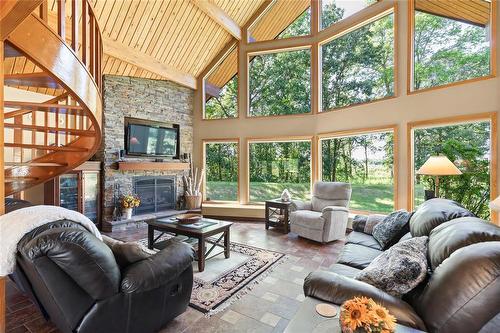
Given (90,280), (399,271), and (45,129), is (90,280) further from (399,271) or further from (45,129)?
(45,129)

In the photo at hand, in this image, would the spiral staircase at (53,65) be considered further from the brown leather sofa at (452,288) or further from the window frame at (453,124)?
the window frame at (453,124)

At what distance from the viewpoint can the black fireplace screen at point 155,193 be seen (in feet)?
18.8

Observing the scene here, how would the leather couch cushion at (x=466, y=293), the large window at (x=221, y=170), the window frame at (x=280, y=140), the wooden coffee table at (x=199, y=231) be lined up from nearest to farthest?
the leather couch cushion at (x=466, y=293) → the wooden coffee table at (x=199, y=231) → the window frame at (x=280, y=140) → the large window at (x=221, y=170)

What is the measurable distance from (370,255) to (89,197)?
5.14m

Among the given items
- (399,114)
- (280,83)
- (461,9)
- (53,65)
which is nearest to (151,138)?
(280,83)

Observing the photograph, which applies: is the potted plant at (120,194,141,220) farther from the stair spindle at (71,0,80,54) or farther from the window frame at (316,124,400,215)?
the window frame at (316,124,400,215)

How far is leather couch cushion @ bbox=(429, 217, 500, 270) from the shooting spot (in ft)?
4.66

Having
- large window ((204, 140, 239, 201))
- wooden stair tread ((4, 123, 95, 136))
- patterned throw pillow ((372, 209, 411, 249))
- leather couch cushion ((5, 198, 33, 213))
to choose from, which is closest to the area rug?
patterned throw pillow ((372, 209, 411, 249))

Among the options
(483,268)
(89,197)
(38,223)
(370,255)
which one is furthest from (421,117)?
(89,197)

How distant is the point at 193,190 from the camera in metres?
6.50

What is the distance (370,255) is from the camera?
8.22 feet

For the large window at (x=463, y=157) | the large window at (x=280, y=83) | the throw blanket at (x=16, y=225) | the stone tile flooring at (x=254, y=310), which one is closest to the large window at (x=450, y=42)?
the large window at (x=463, y=157)

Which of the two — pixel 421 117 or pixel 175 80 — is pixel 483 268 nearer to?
pixel 421 117

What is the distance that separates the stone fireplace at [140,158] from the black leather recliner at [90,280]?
3.62m
